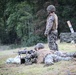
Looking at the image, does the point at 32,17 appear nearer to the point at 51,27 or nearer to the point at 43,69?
the point at 51,27

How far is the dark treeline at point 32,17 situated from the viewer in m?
28.0

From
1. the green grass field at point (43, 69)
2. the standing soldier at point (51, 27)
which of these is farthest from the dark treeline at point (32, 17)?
the green grass field at point (43, 69)

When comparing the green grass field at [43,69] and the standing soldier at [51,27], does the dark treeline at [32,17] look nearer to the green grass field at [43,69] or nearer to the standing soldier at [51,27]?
the standing soldier at [51,27]

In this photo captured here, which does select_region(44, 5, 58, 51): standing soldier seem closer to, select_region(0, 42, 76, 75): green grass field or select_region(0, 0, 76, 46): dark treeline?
select_region(0, 42, 76, 75): green grass field

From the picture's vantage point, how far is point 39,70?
7.88 m

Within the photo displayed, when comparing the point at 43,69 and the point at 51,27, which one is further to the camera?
the point at 51,27

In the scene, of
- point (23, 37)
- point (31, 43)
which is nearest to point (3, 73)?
point (31, 43)

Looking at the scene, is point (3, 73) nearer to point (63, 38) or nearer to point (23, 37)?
point (63, 38)

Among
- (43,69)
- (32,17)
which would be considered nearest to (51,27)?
(43,69)

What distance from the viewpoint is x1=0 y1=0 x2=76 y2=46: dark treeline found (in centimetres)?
2798

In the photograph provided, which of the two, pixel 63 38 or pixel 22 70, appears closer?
pixel 22 70

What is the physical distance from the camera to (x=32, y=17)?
98.5 ft

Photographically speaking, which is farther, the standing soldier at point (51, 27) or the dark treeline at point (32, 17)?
the dark treeline at point (32, 17)

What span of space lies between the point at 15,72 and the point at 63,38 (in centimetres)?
1013
